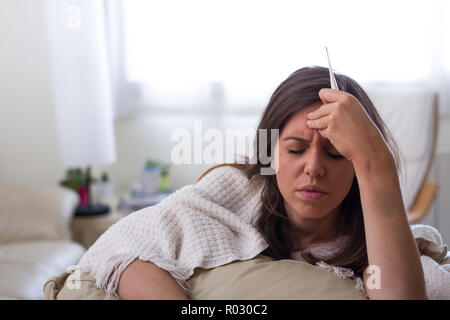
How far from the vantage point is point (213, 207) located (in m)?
0.67

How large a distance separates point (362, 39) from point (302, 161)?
1.24 metres

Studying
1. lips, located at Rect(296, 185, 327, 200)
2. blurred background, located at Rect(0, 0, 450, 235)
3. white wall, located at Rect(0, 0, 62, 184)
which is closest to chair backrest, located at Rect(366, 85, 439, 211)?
blurred background, located at Rect(0, 0, 450, 235)

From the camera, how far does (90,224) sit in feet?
6.33

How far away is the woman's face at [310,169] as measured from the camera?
560 mm

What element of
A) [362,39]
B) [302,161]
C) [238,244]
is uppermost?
[362,39]

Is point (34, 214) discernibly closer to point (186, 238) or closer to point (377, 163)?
point (186, 238)

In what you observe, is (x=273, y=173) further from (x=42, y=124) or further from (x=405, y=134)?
(x=42, y=124)

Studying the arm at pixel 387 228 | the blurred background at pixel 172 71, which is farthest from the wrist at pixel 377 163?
the blurred background at pixel 172 71

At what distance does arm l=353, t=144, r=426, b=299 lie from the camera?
484 millimetres

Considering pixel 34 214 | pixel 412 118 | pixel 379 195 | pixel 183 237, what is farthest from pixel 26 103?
pixel 379 195

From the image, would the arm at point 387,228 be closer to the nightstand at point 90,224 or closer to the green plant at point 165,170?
the nightstand at point 90,224

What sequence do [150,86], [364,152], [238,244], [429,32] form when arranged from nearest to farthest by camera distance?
1. [364,152]
2. [238,244]
3. [429,32]
4. [150,86]

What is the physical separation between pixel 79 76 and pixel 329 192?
1455mm

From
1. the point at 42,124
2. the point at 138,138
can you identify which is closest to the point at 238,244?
the point at 138,138
